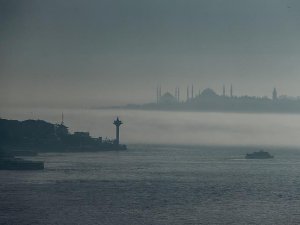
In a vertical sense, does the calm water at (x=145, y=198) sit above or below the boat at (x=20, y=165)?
below

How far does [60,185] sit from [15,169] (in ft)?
137

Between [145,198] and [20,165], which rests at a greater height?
[20,165]

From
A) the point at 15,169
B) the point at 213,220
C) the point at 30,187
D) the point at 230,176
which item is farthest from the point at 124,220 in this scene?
the point at 15,169

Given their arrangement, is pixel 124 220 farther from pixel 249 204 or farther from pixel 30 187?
pixel 30 187

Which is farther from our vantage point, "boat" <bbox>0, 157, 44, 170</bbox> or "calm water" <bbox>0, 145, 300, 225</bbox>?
"boat" <bbox>0, 157, 44, 170</bbox>

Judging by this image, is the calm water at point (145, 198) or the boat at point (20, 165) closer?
A: the calm water at point (145, 198)

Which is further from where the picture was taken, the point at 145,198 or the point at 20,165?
the point at 20,165

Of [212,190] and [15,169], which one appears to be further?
[15,169]

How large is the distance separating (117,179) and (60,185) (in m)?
19.0

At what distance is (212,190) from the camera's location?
10362cm

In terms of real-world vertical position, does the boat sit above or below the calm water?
above

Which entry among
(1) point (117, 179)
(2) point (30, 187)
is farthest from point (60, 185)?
Result: (1) point (117, 179)

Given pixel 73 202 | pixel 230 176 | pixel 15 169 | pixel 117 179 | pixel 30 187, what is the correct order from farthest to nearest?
pixel 15 169
pixel 230 176
pixel 117 179
pixel 30 187
pixel 73 202

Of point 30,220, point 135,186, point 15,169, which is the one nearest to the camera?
point 30,220
